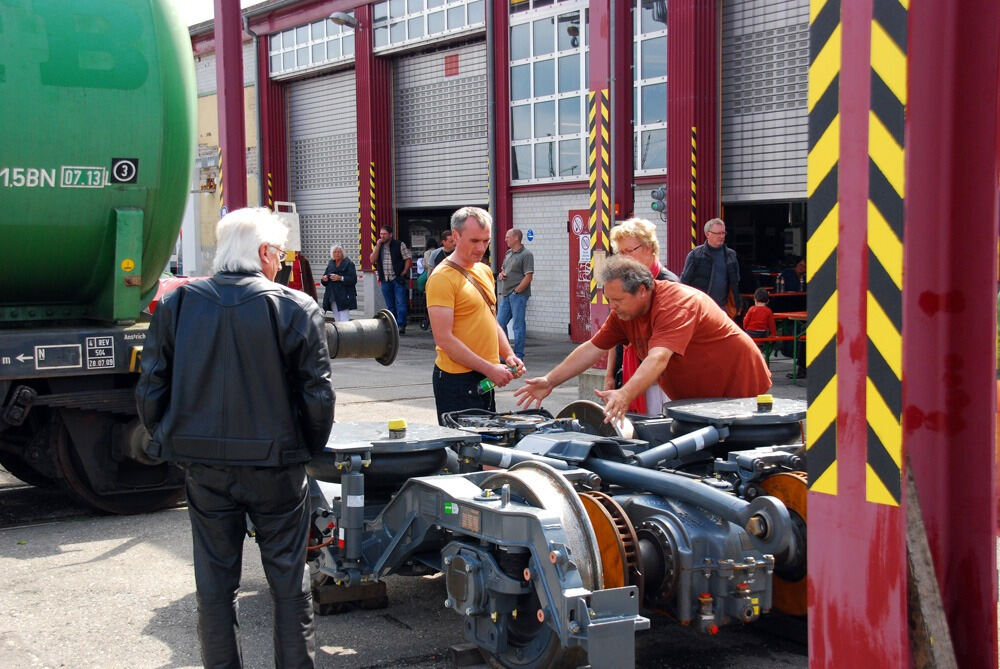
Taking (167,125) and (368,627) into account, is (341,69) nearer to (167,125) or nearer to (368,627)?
(167,125)

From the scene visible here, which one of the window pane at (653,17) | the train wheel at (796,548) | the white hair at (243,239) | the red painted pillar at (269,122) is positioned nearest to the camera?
the white hair at (243,239)

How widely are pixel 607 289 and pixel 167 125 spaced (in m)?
3.02

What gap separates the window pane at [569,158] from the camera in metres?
17.6

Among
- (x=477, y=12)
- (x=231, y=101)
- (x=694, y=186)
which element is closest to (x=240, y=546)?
(x=231, y=101)

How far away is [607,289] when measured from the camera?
5.23 meters

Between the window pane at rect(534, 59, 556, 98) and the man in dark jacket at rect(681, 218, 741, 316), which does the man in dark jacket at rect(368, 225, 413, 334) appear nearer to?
the window pane at rect(534, 59, 556, 98)

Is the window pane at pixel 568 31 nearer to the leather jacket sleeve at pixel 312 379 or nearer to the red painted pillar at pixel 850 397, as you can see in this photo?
the leather jacket sleeve at pixel 312 379

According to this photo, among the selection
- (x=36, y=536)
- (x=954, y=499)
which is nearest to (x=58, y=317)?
(x=36, y=536)

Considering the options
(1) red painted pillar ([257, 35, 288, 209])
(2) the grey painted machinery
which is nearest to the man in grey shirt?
(2) the grey painted machinery

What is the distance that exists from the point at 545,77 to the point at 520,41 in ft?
2.72

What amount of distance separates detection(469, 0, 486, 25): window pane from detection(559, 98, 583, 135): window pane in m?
2.55

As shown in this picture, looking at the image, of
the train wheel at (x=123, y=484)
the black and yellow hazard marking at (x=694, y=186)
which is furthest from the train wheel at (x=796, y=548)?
the black and yellow hazard marking at (x=694, y=186)

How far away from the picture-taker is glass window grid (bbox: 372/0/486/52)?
19.3 metres

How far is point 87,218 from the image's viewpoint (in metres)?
6.54
